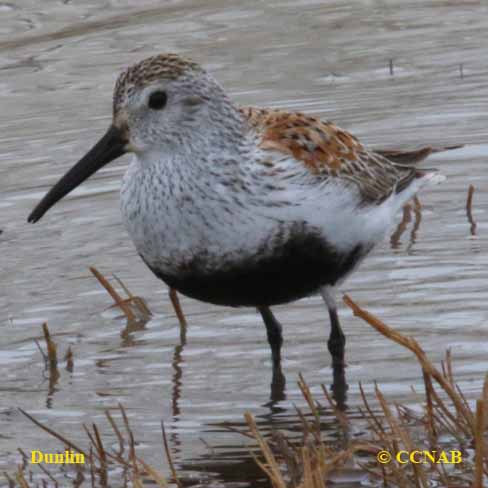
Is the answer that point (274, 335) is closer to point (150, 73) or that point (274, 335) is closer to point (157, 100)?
point (157, 100)

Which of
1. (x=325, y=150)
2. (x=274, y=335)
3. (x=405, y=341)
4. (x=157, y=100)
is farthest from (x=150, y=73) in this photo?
(x=405, y=341)

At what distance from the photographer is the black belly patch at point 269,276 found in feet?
23.5

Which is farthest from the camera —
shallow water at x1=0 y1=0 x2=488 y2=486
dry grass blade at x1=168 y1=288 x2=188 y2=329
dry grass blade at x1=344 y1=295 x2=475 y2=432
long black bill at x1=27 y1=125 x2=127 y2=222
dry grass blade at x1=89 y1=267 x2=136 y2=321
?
dry grass blade at x1=89 y1=267 x2=136 y2=321

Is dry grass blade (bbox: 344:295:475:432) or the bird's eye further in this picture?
the bird's eye

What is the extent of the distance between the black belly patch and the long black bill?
0.59 metres

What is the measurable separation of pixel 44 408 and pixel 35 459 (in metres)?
0.81

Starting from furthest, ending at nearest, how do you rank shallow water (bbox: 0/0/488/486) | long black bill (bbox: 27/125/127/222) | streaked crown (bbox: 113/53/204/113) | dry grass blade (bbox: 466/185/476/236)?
dry grass blade (bbox: 466/185/476/236)
shallow water (bbox: 0/0/488/486)
long black bill (bbox: 27/125/127/222)
streaked crown (bbox: 113/53/204/113)

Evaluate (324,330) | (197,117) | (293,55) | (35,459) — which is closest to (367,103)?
(293,55)

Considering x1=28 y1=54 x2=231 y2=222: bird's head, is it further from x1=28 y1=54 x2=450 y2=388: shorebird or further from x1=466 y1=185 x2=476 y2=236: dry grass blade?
x1=466 y1=185 x2=476 y2=236: dry grass blade

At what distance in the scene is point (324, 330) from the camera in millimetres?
8508

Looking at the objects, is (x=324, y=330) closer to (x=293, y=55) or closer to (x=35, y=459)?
(x=35, y=459)

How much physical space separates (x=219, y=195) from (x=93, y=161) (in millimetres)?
735

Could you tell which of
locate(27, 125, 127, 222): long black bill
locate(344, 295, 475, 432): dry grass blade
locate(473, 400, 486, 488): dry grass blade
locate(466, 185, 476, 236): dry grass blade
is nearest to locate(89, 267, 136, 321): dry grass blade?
locate(27, 125, 127, 222): long black bill

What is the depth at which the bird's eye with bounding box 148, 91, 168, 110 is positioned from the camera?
7293 mm
